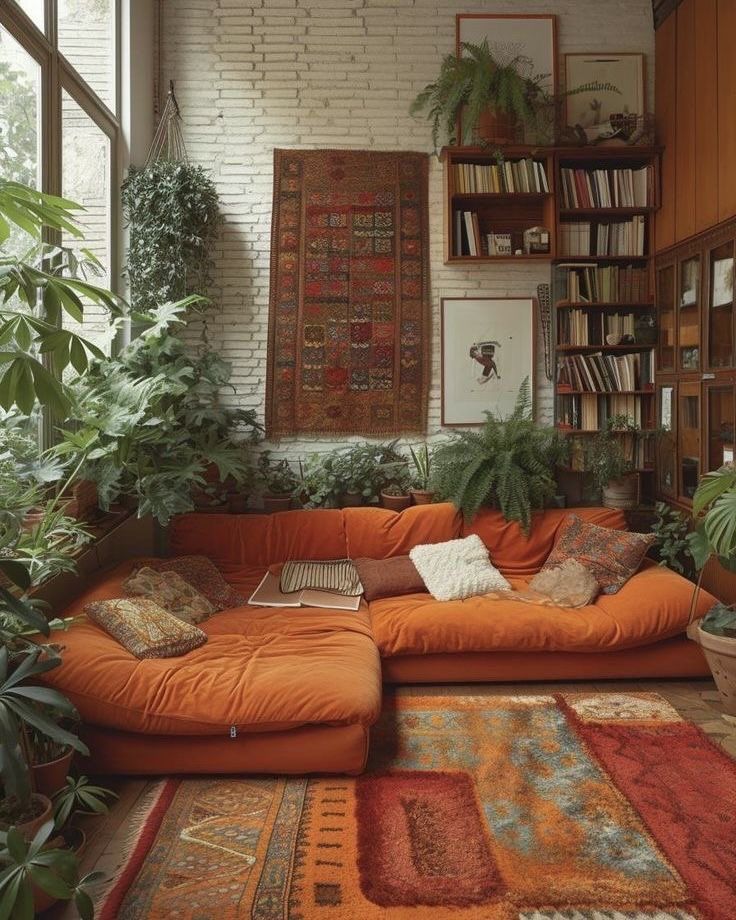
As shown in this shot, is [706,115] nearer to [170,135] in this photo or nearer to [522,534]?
[522,534]

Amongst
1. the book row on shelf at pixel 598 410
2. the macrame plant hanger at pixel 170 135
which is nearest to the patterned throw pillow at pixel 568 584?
the book row on shelf at pixel 598 410

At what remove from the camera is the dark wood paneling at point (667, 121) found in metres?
5.21

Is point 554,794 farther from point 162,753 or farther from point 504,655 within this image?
point 162,753

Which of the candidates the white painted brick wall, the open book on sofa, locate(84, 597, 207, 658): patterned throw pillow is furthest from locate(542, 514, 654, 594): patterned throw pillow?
the white painted brick wall

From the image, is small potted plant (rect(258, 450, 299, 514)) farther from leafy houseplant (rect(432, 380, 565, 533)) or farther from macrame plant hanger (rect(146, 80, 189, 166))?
macrame plant hanger (rect(146, 80, 189, 166))

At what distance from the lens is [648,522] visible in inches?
208

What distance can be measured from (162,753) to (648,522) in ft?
11.1

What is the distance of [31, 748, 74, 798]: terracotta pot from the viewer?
2.78 metres

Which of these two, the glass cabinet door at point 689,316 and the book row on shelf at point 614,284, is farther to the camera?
the book row on shelf at point 614,284

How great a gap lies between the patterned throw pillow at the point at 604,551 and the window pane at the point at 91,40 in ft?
12.3

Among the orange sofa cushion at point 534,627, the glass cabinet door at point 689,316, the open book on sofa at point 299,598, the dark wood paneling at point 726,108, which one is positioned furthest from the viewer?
the glass cabinet door at point 689,316

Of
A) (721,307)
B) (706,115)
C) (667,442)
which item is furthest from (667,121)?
(667,442)

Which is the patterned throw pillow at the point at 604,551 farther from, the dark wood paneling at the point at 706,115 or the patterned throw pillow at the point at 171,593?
the patterned throw pillow at the point at 171,593

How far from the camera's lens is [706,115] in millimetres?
4691
